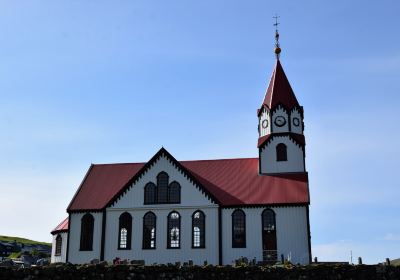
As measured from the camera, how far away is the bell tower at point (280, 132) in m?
48.4

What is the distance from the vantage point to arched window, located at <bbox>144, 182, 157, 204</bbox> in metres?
46.0

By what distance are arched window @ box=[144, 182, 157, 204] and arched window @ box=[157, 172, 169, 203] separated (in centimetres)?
35

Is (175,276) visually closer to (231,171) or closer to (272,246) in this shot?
(272,246)

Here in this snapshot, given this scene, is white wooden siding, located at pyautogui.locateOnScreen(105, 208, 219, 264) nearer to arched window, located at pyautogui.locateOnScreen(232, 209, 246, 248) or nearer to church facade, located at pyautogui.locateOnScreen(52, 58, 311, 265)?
church facade, located at pyautogui.locateOnScreen(52, 58, 311, 265)

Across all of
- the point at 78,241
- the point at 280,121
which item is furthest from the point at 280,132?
the point at 78,241

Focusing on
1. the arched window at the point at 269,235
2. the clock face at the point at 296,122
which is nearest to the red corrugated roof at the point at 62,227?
the arched window at the point at 269,235

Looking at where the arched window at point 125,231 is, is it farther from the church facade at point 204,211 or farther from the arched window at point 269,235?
the arched window at point 269,235

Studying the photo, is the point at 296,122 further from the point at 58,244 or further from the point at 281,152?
the point at 58,244

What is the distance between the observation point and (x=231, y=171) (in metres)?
49.8

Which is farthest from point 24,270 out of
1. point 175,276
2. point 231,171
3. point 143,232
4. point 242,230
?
point 231,171

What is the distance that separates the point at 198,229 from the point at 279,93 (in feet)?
50.2

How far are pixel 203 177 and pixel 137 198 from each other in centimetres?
651

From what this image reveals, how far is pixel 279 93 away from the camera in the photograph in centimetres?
5100

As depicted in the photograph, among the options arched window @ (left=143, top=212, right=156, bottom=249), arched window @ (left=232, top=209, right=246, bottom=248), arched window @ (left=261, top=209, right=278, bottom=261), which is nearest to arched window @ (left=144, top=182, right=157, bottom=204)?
arched window @ (left=143, top=212, right=156, bottom=249)
